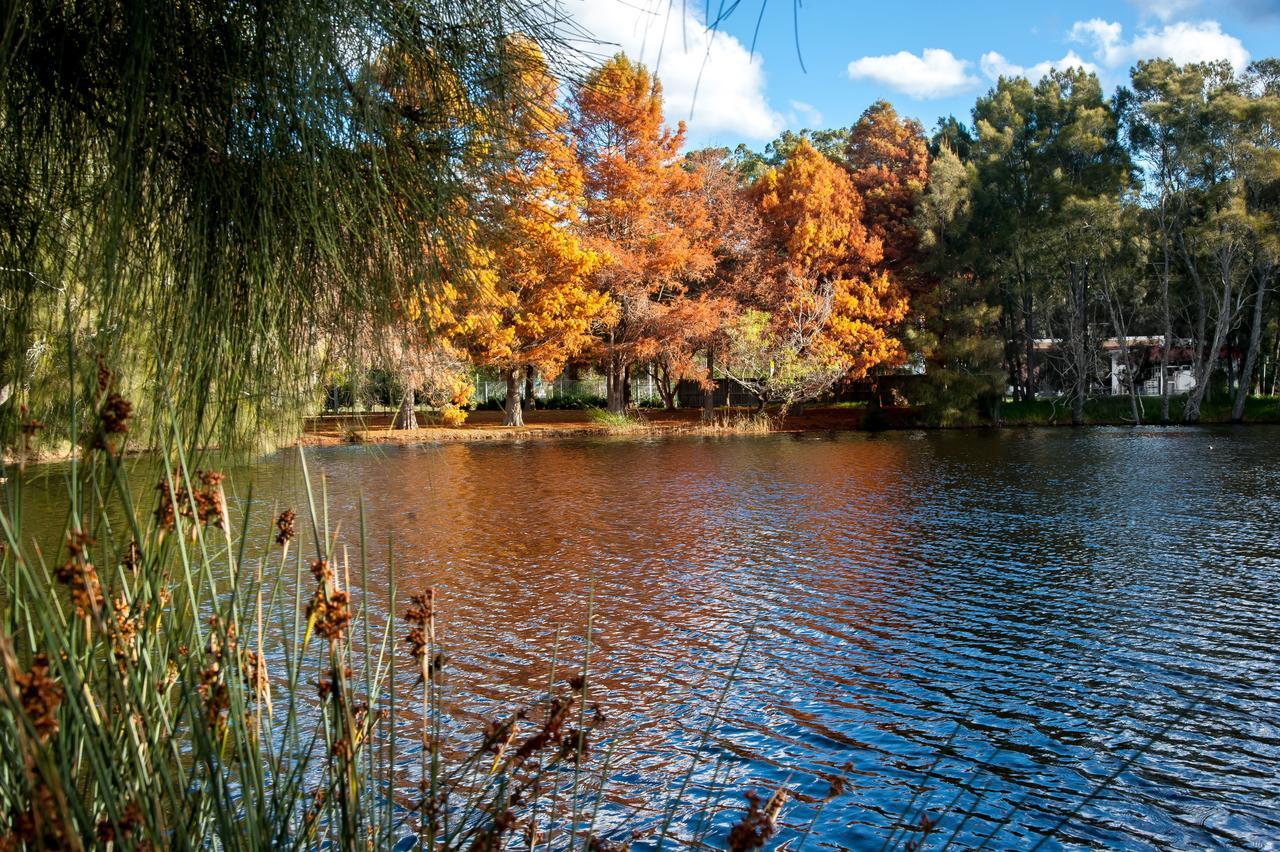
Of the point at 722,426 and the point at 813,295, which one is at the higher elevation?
the point at 813,295

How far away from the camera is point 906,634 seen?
6984 millimetres

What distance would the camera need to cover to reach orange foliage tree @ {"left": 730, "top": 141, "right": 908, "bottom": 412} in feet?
88.6

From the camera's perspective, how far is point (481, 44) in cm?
231

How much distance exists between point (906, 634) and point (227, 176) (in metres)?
5.95

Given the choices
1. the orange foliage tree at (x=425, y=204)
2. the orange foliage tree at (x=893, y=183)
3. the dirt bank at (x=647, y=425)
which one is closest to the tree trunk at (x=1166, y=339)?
the orange foliage tree at (x=893, y=183)

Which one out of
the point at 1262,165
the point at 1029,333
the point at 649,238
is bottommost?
the point at 1029,333

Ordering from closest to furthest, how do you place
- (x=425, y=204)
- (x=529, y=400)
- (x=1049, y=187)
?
(x=425, y=204)
(x=1049, y=187)
(x=529, y=400)

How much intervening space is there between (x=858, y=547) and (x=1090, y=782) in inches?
221

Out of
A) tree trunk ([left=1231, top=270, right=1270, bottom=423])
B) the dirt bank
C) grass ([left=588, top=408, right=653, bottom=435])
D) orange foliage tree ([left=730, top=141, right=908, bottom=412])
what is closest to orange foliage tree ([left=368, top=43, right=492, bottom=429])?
the dirt bank

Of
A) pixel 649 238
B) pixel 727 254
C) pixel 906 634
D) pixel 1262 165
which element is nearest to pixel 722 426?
pixel 727 254

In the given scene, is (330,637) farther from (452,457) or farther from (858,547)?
(452,457)

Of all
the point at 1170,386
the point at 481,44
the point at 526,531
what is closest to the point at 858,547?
the point at 526,531

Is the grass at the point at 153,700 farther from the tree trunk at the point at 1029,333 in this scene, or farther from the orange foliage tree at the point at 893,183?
the tree trunk at the point at 1029,333

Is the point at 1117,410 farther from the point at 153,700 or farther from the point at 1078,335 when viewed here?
the point at 153,700
